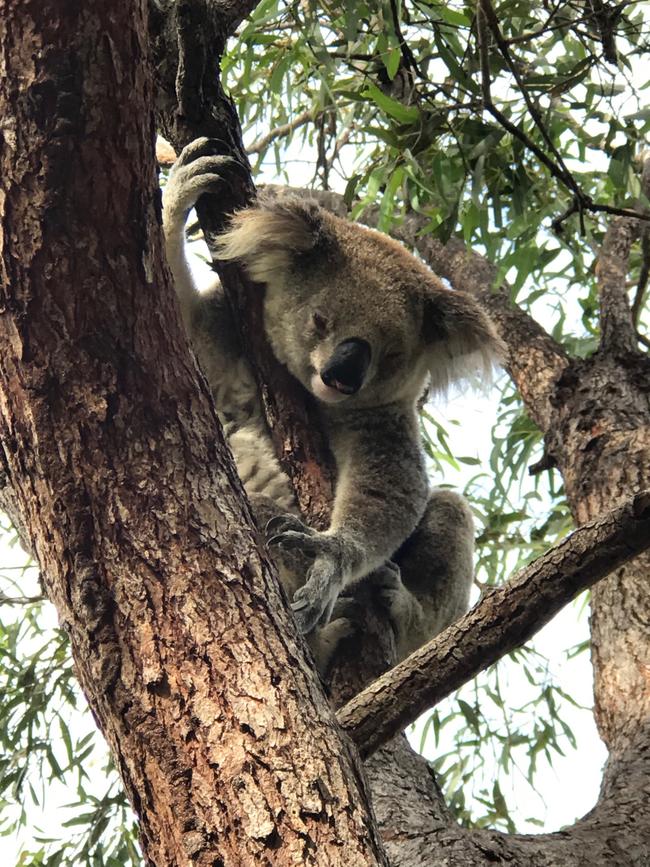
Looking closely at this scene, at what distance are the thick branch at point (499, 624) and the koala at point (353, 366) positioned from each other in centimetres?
86

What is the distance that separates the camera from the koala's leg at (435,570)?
9.09 feet

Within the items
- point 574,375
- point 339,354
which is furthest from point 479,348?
point 339,354

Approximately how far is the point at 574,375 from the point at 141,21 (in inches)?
70.7

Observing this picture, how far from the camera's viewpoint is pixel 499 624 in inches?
56.6

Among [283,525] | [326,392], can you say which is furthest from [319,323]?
[283,525]

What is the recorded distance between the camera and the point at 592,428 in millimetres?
2664

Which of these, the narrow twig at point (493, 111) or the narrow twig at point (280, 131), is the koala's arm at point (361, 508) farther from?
the narrow twig at point (280, 131)

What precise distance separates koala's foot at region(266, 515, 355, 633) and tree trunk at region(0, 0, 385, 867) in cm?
77

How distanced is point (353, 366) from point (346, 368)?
1.1 inches

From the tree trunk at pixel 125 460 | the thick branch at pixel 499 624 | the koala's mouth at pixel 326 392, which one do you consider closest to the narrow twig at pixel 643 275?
the koala's mouth at pixel 326 392

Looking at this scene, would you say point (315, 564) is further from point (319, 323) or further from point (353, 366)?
point (319, 323)

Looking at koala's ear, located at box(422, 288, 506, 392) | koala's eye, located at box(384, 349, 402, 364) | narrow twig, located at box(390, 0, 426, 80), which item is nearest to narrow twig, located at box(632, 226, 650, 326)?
koala's ear, located at box(422, 288, 506, 392)

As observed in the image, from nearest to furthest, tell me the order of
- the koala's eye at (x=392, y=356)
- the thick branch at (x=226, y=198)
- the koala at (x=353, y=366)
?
the thick branch at (x=226, y=198), the koala at (x=353, y=366), the koala's eye at (x=392, y=356)

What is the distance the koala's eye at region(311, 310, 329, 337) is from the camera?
276cm
